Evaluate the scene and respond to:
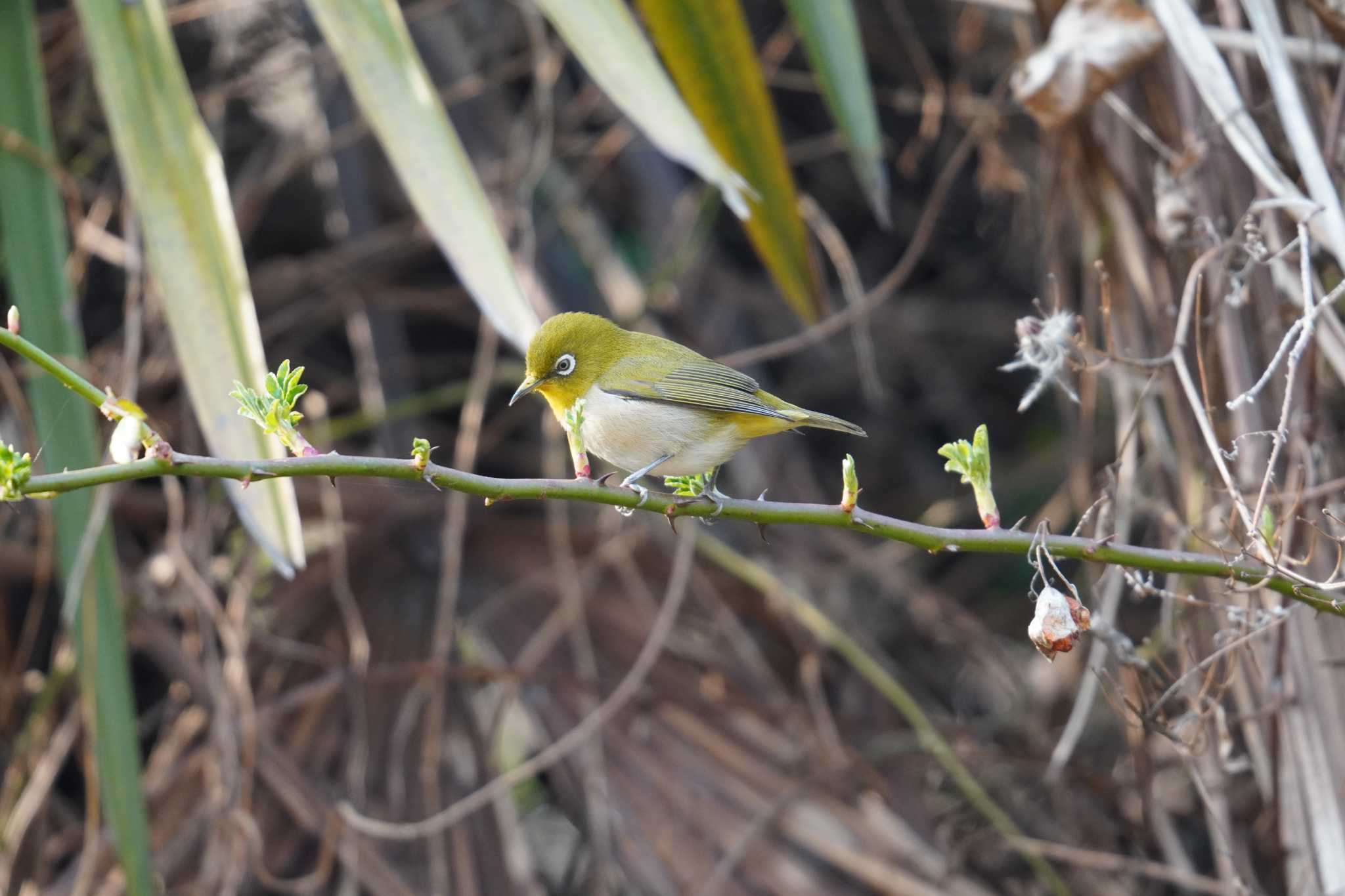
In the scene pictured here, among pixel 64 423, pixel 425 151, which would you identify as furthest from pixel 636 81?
pixel 64 423

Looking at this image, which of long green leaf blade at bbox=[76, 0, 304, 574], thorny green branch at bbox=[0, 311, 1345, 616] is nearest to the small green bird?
long green leaf blade at bbox=[76, 0, 304, 574]

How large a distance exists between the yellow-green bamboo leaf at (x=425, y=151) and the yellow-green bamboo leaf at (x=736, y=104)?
0.49 metres

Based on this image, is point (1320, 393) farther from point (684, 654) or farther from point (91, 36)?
point (91, 36)

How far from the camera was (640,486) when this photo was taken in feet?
5.85

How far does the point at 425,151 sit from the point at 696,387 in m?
0.60

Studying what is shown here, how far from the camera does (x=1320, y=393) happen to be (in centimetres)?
224

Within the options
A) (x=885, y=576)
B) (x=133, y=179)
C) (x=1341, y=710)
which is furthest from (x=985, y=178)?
(x=133, y=179)

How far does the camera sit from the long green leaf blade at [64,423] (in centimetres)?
218

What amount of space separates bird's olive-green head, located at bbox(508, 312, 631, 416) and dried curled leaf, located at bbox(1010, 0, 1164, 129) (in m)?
0.94

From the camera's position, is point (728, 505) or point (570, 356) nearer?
point (728, 505)

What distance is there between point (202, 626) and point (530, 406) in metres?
1.35

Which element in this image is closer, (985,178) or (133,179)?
(133,179)

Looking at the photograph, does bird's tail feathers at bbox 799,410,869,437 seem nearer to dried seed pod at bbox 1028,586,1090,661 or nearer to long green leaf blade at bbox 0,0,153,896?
dried seed pod at bbox 1028,586,1090,661

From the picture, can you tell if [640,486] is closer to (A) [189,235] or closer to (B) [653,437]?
(B) [653,437]
